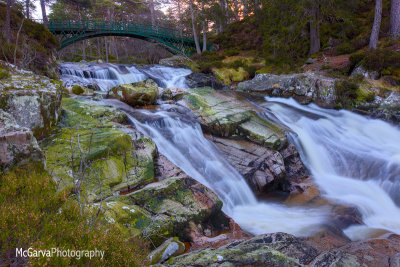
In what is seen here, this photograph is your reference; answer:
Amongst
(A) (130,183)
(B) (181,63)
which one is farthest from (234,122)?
(B) (181,63)

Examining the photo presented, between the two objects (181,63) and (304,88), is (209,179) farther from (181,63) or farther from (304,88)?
(181,63)

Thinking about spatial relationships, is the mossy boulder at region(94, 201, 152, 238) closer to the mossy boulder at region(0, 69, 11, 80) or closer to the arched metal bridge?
the mossy boulder at region(0, 69, 11, 80)

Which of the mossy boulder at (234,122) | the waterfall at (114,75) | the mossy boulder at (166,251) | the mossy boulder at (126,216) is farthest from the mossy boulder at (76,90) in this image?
the mossy boulder at (166,251)

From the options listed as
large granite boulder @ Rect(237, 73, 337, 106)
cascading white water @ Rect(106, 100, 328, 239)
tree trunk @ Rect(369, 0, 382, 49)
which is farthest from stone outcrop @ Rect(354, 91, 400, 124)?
cascading white water @ Rect(106, 100, 328, 239)

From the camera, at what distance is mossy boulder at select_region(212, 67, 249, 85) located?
18.8m

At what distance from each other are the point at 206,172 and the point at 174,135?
1.79 meters

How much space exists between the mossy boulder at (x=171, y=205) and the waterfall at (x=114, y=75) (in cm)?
1056

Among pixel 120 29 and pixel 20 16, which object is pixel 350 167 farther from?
pixel 120 29

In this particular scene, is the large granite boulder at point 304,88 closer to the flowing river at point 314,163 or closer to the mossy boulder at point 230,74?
the flowing river at point 314,163

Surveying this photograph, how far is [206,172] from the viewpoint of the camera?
743 centimetres

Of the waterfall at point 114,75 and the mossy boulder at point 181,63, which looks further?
the mossy boulder at point 181,63

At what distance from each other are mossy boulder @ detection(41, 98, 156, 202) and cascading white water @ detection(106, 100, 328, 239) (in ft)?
4.30

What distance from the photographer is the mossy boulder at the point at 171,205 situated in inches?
166

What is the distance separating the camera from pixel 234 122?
9117 mm
